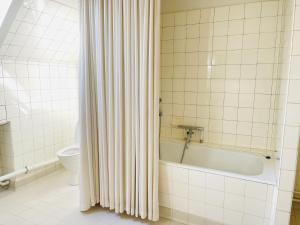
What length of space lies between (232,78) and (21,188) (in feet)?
9.52

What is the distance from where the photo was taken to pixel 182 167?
1.97 meters

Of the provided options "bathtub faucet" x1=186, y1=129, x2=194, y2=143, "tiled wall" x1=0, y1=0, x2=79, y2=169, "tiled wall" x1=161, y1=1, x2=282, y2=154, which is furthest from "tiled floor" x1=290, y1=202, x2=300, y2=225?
"tiled wall" x1=0, y1=0, x2=79, y2=169

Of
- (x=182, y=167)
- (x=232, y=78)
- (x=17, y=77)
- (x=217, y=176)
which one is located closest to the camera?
(x=217, y=176)

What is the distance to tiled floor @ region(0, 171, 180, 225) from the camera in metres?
2.08

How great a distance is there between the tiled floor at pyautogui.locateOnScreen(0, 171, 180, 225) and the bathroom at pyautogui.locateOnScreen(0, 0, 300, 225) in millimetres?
17

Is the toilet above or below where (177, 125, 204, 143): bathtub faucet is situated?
below

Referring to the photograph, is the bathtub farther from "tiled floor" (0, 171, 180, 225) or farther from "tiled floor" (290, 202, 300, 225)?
"tiled floor" (290, 202, 300, 225)

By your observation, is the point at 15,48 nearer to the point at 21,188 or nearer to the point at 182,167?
the point at 21,188

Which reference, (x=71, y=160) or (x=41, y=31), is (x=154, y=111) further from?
(x=41, y=31)

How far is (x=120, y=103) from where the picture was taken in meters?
1.96

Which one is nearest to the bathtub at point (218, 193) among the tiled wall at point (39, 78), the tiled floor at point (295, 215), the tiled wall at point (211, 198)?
the tiled wall at point (211, 198)

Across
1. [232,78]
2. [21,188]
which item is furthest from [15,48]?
[232,78]

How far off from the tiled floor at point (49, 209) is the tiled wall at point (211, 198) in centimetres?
22

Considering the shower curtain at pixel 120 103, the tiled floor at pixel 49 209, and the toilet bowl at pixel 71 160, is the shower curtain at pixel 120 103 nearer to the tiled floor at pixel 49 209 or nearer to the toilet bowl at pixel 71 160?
the tiled floor at pixel 49 209
